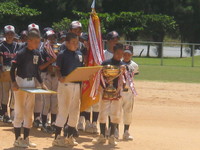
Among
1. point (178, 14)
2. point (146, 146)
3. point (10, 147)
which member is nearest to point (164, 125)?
point (146, 146)

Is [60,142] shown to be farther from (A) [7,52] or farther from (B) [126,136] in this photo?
(A) [7,52]

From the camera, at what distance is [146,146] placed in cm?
937

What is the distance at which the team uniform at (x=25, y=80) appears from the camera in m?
8.70

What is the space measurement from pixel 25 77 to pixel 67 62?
72 centimetres

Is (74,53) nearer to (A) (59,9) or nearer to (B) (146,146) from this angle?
(B) (146,146)

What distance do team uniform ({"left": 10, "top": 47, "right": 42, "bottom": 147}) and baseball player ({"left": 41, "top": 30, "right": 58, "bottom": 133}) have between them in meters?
1.05

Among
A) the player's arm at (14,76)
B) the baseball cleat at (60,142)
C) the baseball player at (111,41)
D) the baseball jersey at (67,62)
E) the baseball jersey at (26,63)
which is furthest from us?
the baseball player at (111,41)

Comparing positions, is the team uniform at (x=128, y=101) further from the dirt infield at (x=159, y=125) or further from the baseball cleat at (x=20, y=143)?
the baseball cleat at (x=20, y=143)

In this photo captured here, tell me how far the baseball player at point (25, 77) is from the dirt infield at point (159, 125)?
15.4 inches

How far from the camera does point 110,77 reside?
926 cm

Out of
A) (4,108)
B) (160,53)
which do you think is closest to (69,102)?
(4,108)

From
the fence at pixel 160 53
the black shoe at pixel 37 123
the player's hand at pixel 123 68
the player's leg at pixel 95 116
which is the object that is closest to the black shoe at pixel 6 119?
the black shoe at pixel 37 123

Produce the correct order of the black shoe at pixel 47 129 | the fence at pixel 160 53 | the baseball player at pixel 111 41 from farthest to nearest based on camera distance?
the fence at pixel 160 53 < the black shoe at pixel 47 129 < the baseball player at pixel 111 41

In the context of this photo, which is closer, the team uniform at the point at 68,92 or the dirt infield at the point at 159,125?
the team uniform at the point at 68,92
